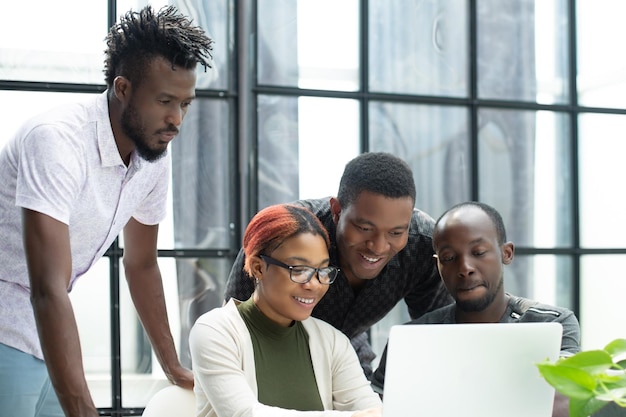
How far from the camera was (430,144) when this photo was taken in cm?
432

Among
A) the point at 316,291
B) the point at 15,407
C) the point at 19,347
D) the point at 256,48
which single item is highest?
the point at 256,48

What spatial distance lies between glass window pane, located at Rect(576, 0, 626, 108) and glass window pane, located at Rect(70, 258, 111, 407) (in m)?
2.73

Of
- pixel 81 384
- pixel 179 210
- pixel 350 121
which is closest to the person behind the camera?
pixel 81 384

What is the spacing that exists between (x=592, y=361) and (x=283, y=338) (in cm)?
96

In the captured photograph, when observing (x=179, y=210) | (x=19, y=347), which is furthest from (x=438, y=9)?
(x=19, y=347)

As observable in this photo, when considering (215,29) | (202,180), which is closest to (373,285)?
(202,180)

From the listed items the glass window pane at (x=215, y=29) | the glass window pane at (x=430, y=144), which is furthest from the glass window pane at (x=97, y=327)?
the glass window pane at (x=430, y=144)

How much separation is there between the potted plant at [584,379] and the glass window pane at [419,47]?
3366 mm

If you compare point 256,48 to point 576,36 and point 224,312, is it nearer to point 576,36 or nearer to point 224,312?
point 576,36

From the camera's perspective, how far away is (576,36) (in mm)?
4582

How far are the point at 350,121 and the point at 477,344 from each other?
A: 297 centimetres

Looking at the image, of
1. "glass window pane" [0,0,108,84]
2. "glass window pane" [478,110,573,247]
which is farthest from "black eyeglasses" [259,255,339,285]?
"glass window pane" [478,110,573,247]

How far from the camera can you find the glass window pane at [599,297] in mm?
4555

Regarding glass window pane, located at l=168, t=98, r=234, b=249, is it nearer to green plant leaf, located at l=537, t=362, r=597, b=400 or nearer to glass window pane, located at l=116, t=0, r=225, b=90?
glass window pane, located at l=116, t=0, r=225, b=90
